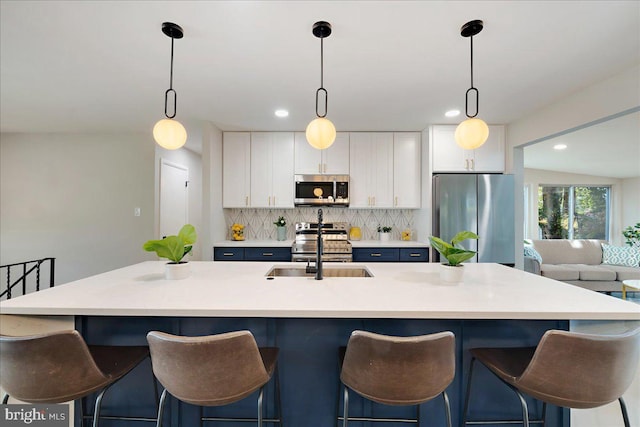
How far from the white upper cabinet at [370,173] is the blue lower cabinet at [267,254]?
110 cm

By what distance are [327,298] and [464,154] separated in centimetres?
304

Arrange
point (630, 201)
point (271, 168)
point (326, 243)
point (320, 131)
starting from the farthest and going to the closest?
point (630, 201), point (271, 168), point (326, 243), point (320, 131)

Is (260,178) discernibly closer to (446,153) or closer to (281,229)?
(281,229)

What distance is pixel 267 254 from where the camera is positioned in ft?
11.7

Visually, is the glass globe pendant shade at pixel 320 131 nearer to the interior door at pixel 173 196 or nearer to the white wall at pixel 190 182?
the white wall at pixel 190 182

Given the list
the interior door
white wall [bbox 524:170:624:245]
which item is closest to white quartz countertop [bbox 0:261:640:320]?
the interior door

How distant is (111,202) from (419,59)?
170 inches

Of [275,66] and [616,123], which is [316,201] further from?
[616,123]

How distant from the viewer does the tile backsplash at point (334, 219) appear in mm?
4141


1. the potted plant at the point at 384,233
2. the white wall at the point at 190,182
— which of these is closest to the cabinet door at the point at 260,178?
the white wall at the point at 190,182

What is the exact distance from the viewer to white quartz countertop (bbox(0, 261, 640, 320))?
115 cm

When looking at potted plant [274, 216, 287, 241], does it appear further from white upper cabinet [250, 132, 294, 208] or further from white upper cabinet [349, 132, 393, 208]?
white upper cabinet [349, 132, 393, 208]

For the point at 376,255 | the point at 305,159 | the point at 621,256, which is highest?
the point at 305,159

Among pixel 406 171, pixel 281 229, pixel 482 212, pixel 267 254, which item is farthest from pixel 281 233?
pixel 482 212
